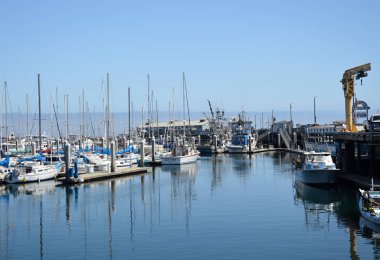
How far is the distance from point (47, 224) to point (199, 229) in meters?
11.0

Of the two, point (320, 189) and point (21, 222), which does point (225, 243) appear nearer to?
point (21, 222)

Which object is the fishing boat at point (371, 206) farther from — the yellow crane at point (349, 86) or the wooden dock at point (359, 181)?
the yellow crane at point (349, 86)

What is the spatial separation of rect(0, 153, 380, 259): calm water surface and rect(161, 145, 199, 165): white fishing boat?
80.4 ft

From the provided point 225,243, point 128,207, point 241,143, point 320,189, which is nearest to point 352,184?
point 320,189

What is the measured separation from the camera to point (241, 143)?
130 meters

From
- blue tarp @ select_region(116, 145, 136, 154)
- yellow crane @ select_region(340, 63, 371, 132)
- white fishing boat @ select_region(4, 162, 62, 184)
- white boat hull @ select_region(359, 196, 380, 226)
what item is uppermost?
yellow crane @ select_region(340, 63, 371, 132)

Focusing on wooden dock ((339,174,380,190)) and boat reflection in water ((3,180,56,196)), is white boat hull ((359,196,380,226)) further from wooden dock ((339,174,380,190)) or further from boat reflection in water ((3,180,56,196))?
boat reflection in water ((3,180,56,196))

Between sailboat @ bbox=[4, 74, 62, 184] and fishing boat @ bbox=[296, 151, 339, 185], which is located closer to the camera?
fishing boat @ bbox=[296, 151, 339, 185]

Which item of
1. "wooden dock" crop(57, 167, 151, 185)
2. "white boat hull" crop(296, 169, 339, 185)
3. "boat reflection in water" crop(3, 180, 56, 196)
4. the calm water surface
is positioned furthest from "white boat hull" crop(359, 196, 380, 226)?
"wooden dock" crop(57, 167, 151, 185)

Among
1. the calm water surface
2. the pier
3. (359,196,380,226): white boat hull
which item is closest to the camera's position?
the calm water surface

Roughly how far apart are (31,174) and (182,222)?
91.0 ft

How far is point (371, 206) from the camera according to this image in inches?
1426

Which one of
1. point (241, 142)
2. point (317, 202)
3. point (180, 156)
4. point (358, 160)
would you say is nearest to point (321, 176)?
point (358, 160)

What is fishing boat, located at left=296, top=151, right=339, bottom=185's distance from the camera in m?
55.7
